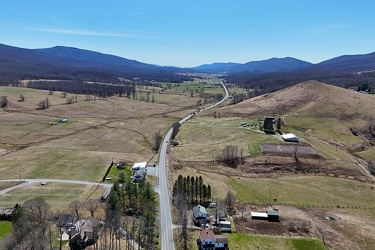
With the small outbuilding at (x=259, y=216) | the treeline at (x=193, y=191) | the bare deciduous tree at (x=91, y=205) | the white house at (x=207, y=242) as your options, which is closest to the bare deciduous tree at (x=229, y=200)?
the treeline at (x=193, y=191)

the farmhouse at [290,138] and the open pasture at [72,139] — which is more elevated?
the farmhouse at [290,138]

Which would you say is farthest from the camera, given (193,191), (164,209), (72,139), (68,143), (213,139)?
(72,139)

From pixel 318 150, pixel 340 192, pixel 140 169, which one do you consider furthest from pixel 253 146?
pixel 140 169

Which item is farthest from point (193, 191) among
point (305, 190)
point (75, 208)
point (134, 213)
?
point (305, 190)

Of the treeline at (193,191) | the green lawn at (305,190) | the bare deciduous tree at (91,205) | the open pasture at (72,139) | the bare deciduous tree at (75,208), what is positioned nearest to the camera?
the bare deciduous tree at (75,208)

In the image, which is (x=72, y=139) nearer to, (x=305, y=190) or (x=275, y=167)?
(x=275, y=167)

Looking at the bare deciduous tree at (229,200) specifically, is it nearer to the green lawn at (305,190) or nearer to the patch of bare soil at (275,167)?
the green lawn at (305,190)

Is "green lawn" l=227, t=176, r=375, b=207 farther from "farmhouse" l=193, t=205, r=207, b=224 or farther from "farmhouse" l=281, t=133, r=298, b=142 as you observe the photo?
"farmhouse" l=281, t=133, r=298, b=142
